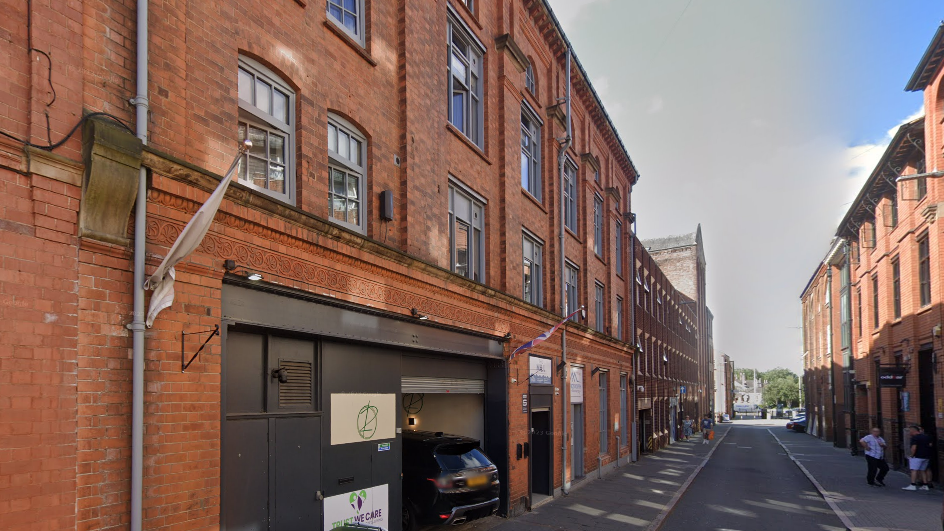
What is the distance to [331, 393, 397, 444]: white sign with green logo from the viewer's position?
8.88 m

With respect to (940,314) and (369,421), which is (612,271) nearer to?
(940,314)

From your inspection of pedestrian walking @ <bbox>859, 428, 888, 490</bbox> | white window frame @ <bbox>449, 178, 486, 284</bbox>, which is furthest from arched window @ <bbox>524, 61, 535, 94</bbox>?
pedestrian walking @ <bbox>859, 428, 888, 490</bbox>

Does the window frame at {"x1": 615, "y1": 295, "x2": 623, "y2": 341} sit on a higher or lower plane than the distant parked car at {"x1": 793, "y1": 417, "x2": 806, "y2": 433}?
higher

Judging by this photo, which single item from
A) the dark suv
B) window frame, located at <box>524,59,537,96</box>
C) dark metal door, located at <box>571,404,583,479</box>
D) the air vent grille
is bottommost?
dark metal door, located at <box>571,404,583,479</box>

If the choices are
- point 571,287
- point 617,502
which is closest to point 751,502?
point 617,502

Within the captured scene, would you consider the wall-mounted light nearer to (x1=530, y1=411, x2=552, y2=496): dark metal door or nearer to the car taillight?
the car taillight

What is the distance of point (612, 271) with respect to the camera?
84.8ft

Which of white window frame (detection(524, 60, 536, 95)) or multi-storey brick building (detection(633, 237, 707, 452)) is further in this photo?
multi-storey brick building (detection(633, 237, 707, 452))

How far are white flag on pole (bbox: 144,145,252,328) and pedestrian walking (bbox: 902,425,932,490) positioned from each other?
64.5 feet

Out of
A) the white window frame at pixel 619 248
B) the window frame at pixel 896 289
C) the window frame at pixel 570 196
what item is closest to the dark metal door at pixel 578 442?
the window frame at pixel 570 196

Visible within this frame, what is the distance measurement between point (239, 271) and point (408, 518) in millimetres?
5727

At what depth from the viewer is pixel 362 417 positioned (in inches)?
369

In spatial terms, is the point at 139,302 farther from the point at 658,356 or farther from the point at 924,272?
the point at 658,356

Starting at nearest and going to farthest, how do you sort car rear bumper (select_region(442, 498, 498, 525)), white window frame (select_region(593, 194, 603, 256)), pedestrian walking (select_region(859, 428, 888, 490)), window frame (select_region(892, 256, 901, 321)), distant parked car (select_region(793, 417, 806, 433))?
car rear bumper (select_region(442, 498, 498, 525))
pedestrian walking (select_region(859, 428, 888, 490))
window frame (select_region(892, 256, 901, 321))
white window frame (select_region(593, 194, 603, 256))
distant parked car (select_region(793, 417, 806, 433))
